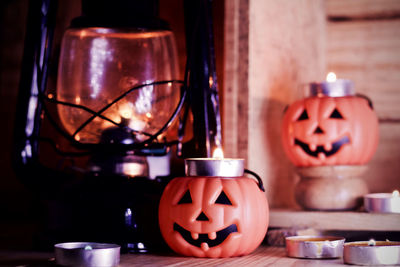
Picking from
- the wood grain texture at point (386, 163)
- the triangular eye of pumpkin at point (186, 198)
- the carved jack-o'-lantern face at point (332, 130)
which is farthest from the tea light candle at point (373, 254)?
the wood grain texture at point (386, 163)

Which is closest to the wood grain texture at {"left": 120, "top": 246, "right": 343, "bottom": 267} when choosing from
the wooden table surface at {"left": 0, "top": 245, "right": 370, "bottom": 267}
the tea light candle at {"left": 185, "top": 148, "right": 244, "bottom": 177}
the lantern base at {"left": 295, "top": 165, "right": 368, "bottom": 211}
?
the wooden table surface at {"left": 0, "top": 245, "right": 370, "bottom": 267}

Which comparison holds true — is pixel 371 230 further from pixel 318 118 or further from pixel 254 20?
pixel 254 20

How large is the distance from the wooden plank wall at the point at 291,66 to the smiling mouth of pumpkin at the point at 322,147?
0.30 feet

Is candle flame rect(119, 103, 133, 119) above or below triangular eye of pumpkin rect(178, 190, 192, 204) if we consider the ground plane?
above

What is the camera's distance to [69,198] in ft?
3.79

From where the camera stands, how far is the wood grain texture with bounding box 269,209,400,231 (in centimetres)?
123

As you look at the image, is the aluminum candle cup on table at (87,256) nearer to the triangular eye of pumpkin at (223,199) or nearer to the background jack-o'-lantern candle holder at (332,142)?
the triangular eye of pumpkin at (223,199)

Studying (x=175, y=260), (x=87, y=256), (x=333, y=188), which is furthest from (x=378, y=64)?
(x=87, y=256)

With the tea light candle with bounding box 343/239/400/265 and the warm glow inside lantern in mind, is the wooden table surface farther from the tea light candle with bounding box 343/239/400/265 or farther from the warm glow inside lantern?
the warm glow inside lantern

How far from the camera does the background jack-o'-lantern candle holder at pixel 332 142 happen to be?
134cm

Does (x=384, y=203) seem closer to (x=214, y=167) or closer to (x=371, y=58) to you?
(x=214, y=167)

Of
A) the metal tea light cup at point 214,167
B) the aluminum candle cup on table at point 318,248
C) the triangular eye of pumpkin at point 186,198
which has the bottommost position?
the aluminum candle cup on table at point 318,248

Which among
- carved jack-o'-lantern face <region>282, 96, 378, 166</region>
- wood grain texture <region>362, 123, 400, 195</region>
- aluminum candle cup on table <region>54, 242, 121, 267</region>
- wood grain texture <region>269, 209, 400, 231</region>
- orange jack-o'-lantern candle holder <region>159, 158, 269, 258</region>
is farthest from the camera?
wood grain texture <region>362, 123, 400, 195</region>

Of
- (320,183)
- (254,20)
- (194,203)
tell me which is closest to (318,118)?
(320,183)
